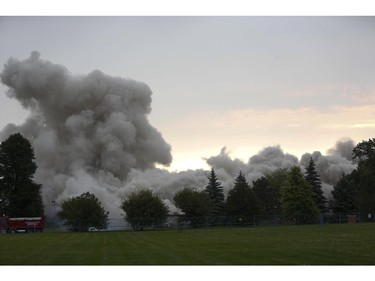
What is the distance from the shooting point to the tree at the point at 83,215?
52.8 m

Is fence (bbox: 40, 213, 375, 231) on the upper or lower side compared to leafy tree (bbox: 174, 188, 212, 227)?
lower

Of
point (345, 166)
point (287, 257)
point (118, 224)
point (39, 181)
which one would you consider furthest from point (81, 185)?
point (287, 257)

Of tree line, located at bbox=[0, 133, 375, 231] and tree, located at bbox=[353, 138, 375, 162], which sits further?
tree, located at bbox=[353, 138, 375, 162]

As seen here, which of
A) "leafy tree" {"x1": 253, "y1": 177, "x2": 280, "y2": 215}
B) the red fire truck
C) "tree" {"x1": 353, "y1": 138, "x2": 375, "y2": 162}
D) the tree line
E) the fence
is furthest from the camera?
"leafy tree" {"x1": 253, "y1": 177, "x2": 280, "y2": 215}

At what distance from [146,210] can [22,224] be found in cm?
1247

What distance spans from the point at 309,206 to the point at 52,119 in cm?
4192

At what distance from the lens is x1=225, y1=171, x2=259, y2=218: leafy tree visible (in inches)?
2325

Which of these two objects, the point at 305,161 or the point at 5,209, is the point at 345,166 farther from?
the point at 5,209

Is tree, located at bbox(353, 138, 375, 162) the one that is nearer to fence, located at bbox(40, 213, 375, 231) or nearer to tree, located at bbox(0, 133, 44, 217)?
fence, located at bbox(40, 213, 375, 231)

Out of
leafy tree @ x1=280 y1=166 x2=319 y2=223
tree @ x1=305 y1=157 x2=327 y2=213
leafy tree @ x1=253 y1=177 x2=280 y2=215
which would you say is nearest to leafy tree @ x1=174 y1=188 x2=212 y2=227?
leafy tree @ x1=280 y1=166 x2=319 y2=223

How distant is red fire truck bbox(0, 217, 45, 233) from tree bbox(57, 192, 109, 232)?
2.57 m

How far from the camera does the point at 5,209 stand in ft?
186

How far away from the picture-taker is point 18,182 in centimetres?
5841

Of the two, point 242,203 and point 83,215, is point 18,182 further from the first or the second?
point 242,203
